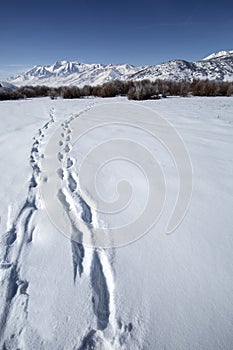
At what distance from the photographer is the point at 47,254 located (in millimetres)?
1535

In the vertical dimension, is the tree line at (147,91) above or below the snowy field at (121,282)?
above

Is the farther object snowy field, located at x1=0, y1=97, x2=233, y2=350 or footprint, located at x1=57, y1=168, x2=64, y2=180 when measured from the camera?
footprint, located at x1=57, y1=168, x2=64, y2=180

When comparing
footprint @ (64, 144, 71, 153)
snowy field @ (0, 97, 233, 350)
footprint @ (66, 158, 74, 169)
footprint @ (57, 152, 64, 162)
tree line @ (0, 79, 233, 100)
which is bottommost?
snowy field @ (0, 97, 233, 350)

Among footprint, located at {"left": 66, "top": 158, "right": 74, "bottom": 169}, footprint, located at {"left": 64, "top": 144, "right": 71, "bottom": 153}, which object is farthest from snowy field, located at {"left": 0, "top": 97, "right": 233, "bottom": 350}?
footprint, located at {"left": 64, "top": 144, "right": 71, "bottom": 153}

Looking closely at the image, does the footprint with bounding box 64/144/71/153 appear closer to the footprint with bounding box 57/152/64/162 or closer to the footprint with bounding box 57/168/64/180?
the footprint with bounding box 57/152/64/162

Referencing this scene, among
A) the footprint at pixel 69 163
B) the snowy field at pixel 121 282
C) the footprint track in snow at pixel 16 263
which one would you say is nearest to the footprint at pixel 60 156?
the footprint at pixel 69 163

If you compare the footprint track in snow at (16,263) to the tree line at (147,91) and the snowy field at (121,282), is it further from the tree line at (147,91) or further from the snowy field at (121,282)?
the tree line at (147,91)

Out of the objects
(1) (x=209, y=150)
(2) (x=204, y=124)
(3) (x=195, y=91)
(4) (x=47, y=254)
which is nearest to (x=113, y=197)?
(4) (x=47, y=254)

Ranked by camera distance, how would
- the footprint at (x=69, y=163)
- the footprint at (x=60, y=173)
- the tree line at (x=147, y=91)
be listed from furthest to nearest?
the tree line at (x=147, y=91), the footprint at (x=69, y=163), the footprint at (x=60, y=173)

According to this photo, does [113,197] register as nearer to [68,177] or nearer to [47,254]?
[68,177]

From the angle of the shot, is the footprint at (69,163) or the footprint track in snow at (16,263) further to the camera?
the footprint at (69,163)

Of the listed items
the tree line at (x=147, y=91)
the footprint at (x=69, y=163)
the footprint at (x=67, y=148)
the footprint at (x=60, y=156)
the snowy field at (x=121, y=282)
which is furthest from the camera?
the tree line at (x=147, y=91)

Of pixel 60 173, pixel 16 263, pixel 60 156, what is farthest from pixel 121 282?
pixel 60 156

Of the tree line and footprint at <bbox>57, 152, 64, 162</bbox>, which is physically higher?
the tree line
